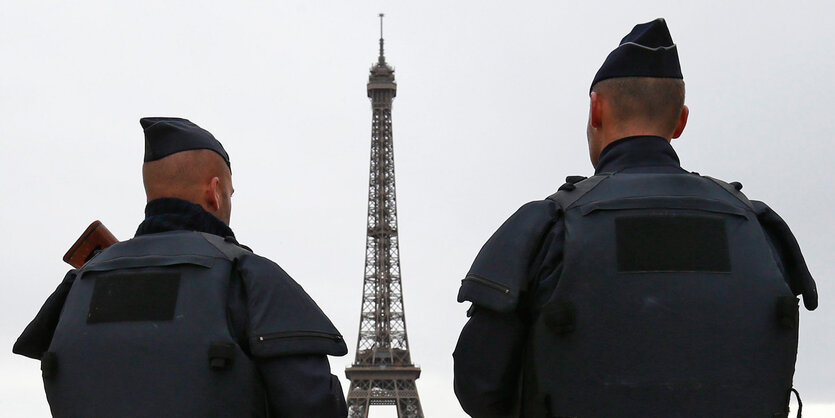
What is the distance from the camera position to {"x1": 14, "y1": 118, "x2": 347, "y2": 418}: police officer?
6.85 metres

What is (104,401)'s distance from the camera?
6.98m

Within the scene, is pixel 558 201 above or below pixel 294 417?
above

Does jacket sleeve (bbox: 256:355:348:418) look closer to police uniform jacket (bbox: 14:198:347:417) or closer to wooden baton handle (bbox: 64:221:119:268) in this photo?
police uniform jacket (bbox: 14:198:347:417)

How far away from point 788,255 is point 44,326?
3.96 metres

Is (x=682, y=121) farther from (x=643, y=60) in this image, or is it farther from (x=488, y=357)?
(x=488, y=357)

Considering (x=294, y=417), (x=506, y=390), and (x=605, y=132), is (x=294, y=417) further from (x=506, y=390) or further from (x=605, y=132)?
(x=605, y=132)

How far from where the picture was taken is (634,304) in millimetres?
6266

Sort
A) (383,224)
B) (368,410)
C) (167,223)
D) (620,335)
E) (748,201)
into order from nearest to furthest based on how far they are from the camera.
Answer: (620,335), (748,201), (167,223), (368,410), (383,224)

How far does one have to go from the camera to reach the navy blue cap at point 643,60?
6750 millimetres

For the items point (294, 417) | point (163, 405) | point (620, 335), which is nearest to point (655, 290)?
point (620, 335)

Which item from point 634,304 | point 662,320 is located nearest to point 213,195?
point 634,304

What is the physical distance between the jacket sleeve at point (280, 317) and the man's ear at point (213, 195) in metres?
0.44

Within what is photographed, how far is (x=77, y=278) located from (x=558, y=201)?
266 cm

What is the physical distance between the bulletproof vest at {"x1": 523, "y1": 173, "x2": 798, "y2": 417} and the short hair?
436 mm
